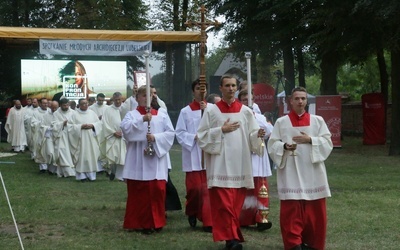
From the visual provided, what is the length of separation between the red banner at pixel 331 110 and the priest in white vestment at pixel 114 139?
1100cm

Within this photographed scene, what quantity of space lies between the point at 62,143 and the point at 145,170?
9.21 meters

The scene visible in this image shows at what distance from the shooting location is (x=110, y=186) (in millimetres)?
16750

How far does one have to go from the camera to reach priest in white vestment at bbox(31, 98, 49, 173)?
20.9m

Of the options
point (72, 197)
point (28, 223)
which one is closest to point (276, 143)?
point (28, 223)

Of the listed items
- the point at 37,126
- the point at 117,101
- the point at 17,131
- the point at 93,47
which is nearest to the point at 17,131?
the point at 17,131

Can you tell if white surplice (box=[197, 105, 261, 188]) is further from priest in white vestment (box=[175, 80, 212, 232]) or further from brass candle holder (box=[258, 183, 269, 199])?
priest in white vestment (box=[175, 80, 212, 232])

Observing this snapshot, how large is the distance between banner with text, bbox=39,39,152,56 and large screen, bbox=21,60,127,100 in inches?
16.6

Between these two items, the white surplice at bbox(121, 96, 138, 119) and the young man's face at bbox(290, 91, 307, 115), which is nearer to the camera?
Answer: the young man's face at bbox(290, 91, 307, 115)

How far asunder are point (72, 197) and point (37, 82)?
1541cm

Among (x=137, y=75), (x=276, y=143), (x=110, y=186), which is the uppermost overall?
(x=137, y=75)

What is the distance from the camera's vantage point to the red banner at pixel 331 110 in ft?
90.2

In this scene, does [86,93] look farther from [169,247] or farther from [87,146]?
[169,247]

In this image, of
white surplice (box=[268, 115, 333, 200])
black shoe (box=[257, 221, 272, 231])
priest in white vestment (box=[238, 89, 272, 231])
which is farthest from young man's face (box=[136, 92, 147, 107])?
white surplice (box=[268, 115, 333, 200])

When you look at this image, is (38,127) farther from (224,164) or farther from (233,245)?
(233,245)
